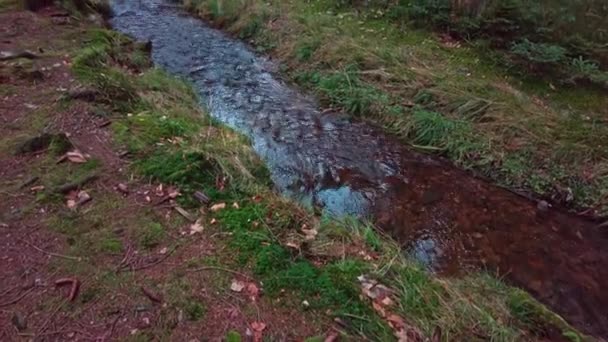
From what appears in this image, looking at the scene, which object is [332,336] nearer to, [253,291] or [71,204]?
[253,291]

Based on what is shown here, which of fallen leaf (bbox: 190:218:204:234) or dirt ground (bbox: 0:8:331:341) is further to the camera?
fallen leaf (bbox: 190:218:204:234)

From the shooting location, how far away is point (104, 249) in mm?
3508

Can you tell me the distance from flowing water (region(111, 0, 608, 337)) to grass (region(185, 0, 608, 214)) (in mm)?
353

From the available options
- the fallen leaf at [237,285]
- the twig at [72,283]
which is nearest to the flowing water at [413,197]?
the fallen leaf at [237,285]

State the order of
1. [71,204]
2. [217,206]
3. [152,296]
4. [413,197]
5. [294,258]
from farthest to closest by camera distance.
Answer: [413,197] → [217,206] → [71,204] → [294,258] → [152,296]

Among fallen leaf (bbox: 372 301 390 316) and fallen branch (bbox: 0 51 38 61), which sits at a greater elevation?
fallen leaf (bbox: 372 301 390 316)

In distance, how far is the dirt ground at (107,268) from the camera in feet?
9.79

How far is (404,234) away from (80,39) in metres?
6.42

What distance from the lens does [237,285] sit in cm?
335

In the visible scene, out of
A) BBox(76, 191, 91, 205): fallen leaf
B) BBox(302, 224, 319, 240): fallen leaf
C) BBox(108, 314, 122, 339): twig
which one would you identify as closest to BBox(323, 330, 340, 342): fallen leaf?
BBox(302, 224, 319, 240): fallen leaf

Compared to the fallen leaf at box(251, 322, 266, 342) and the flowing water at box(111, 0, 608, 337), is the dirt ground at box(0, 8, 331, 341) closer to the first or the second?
the fallen leaf at box(251, 322, 266, 342)

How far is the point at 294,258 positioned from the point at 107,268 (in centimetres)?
140

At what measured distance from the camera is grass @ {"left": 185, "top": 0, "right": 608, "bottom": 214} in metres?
6.04

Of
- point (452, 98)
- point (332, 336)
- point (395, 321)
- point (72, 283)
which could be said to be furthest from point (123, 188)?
point (452, 98)
